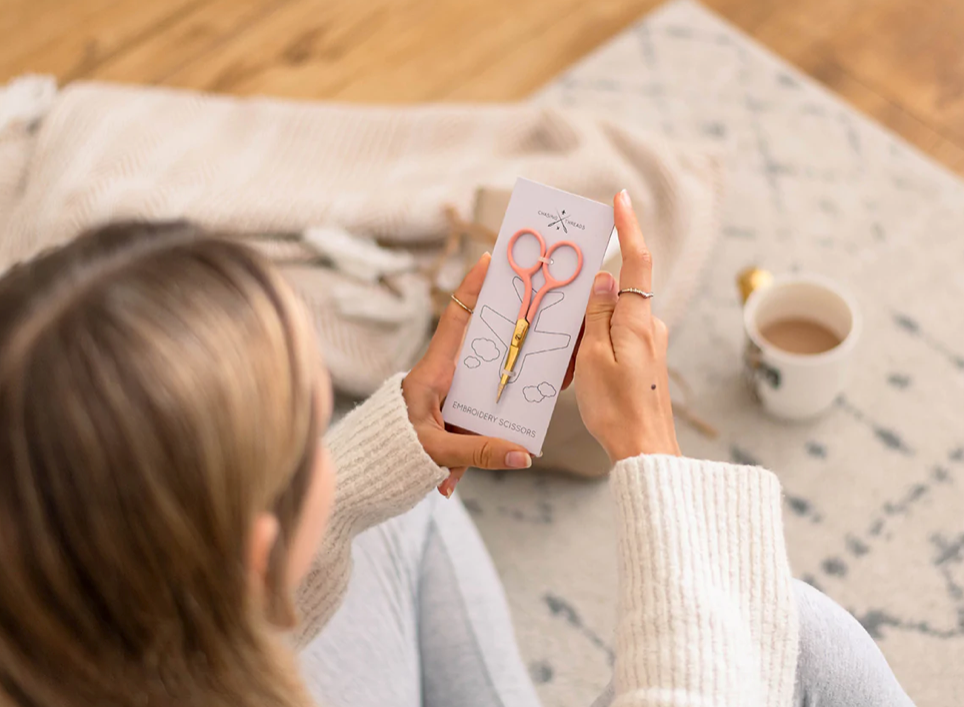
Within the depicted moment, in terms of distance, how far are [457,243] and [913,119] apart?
0.76 metres

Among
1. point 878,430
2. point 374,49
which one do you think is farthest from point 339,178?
point 878,430

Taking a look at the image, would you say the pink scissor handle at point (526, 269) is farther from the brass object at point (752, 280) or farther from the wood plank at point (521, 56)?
the wood plank at point (521, 56)

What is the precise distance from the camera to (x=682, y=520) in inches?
22.6

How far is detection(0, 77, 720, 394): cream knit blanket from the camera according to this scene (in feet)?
3.47

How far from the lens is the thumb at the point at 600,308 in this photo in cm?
65

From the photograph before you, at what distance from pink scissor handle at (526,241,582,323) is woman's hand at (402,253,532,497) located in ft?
0.17

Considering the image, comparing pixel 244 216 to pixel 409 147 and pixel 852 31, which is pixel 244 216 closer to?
pixel 409 147

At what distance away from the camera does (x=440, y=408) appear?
27.6 inches

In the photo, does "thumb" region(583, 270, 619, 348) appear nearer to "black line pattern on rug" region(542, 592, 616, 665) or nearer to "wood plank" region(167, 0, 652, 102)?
→ "black line pattern on rug" region(542, 592, 616, 665)

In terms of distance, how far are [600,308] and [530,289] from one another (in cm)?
6

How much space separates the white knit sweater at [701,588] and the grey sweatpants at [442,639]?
2.3 inches

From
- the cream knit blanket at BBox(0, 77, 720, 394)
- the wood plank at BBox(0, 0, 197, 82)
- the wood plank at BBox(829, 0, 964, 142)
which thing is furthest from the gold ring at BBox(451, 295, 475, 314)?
the wood plank at BBox(0, 0, 197, 82)

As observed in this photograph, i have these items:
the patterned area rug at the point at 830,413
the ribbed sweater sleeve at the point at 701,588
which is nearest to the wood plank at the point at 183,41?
the patterned area rug at the point at 830,413

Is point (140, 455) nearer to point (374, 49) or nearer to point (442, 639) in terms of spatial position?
point (442, 639)
